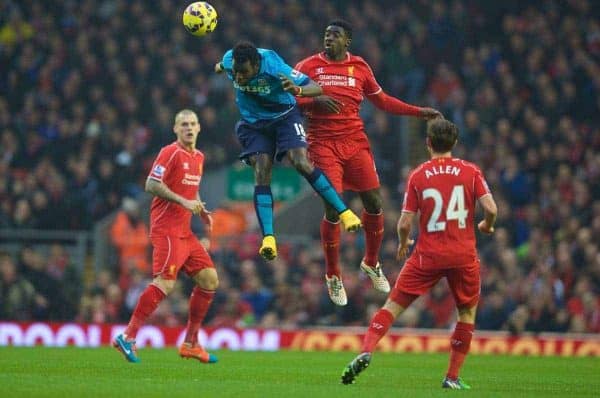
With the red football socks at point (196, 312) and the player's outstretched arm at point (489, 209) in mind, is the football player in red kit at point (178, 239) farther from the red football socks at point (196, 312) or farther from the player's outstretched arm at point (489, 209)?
the player's outstretched arm at point (489, 209)

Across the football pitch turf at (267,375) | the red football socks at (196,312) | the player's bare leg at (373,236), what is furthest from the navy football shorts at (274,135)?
the football pitch turf at (267,375)

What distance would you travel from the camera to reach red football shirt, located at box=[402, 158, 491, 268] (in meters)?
11.1

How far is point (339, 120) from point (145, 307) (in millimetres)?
2833

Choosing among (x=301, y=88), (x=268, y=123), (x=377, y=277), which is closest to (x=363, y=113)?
(x=377, y=277)

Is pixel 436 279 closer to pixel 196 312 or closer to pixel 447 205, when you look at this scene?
pixel 447 205

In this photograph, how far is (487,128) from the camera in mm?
23281

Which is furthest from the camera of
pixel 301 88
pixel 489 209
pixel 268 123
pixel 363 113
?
pixel 363 113

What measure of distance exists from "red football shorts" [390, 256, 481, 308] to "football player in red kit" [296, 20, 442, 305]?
2.22 m

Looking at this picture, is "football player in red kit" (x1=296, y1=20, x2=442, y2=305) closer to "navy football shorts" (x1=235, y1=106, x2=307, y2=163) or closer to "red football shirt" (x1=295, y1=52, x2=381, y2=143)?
"red football shirt" (x1=295, y1=52, x2=381, y2=143)

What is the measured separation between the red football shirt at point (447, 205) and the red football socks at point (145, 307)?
376 centimetres

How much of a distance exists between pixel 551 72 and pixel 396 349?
22.8 feet

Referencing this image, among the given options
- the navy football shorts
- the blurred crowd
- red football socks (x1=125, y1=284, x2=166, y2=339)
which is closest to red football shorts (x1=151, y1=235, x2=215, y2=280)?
red football socks (x1=125, y1=284, x2=166, y2=339)

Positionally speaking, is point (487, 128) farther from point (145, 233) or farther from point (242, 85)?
point (242, 85)

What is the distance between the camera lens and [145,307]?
13859 millimetres
